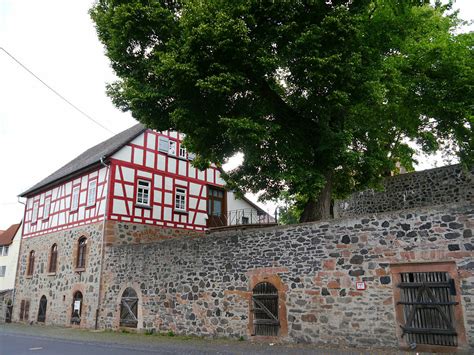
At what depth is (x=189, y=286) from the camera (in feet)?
42.3

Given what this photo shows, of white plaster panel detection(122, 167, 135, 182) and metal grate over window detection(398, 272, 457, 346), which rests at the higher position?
white plaster panel detection(122, 167, 135, 182)

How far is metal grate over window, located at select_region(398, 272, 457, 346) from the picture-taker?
8.52 m

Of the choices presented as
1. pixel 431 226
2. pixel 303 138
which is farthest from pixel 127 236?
pixel 431 226

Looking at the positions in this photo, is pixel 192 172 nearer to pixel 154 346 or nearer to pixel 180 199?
pixel 180 199

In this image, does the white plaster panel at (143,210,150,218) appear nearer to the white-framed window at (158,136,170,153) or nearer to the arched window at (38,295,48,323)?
the white-framed window at (158,136,170,153)

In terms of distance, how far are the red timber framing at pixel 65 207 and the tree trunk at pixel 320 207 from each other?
9.45 metres

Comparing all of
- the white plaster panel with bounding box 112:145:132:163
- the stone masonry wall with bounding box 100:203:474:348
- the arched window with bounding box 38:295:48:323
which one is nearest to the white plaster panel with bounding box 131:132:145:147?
the white plaster panel with bounding box 112:145:132:163

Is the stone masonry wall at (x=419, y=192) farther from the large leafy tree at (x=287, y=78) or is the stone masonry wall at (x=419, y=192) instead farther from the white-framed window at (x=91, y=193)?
the white-framed window at (x=91, y=193)

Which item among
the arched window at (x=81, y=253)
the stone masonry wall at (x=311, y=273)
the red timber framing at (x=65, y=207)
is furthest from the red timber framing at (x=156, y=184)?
the stone masonry wall at (x=311, y=273)

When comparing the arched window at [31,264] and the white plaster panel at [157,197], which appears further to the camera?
the arched window at [31,264]

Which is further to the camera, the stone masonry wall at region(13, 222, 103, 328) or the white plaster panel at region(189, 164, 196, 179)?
the white plaster panel at region(189, 164, 196, 179)

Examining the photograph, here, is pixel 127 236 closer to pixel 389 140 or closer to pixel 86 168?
pixel 86 168

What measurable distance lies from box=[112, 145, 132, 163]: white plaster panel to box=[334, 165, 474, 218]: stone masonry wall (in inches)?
389

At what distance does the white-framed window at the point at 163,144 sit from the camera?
2023 centimetres
